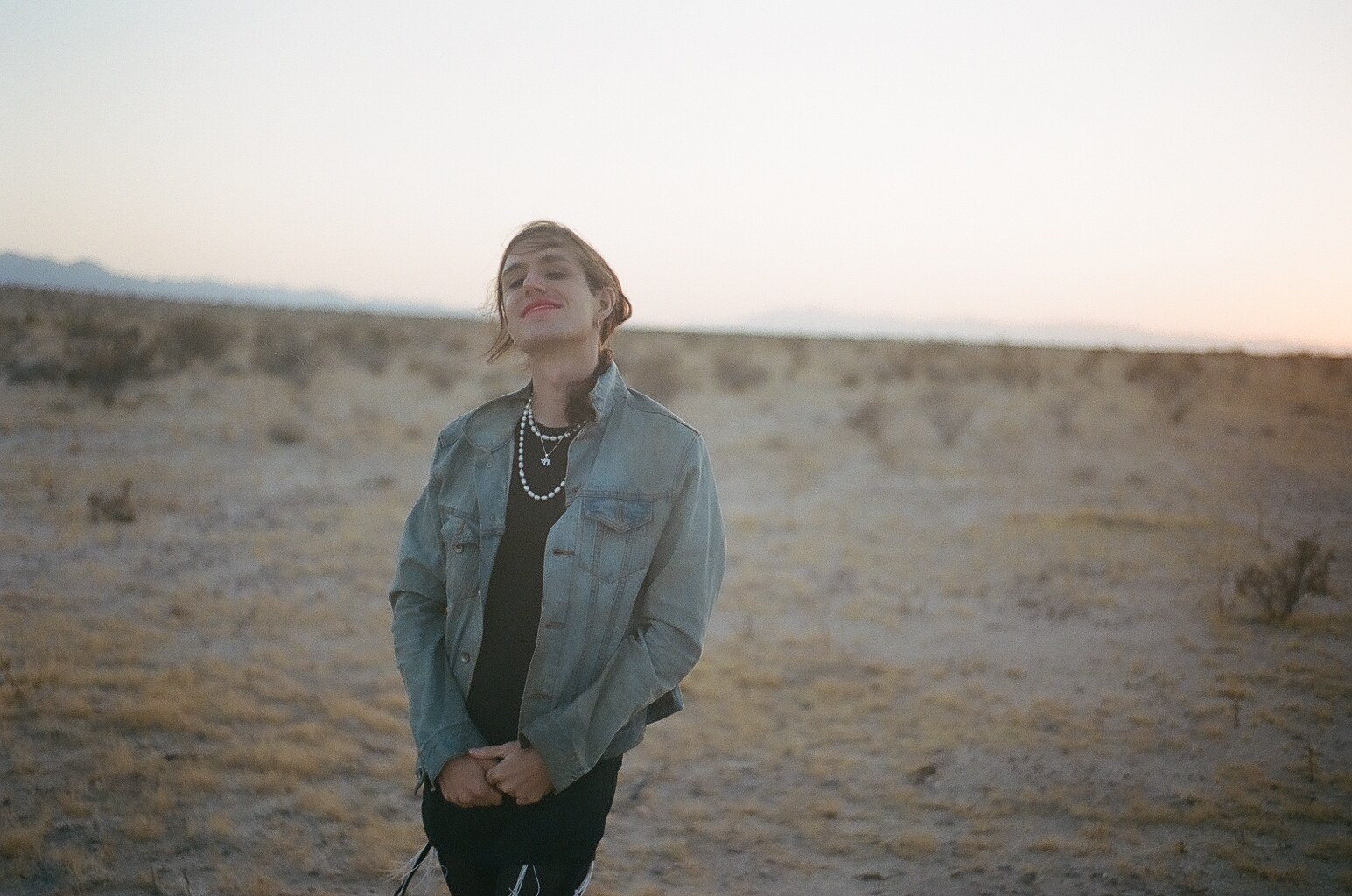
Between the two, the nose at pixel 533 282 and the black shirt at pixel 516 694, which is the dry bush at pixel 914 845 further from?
the nose at pixel 533 282

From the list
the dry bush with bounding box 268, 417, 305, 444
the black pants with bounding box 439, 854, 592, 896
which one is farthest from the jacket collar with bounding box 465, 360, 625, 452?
the dry bush with bounding box 268, 417, 305, 444

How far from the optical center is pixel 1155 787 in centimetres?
377

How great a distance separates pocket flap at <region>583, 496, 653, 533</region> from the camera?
154 cm

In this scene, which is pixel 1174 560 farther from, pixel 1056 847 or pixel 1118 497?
pixel 1056 847

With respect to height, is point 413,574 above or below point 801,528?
above

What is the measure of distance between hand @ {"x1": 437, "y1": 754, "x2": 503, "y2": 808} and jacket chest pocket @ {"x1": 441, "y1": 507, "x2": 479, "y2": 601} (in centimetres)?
32

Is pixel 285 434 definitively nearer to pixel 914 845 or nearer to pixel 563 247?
pixel 914 845

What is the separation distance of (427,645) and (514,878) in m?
0.49

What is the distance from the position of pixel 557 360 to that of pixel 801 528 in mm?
6953

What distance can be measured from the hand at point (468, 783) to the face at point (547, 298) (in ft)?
2.69

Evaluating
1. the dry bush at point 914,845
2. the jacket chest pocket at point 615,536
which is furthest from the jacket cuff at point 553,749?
the dry bush at point 914,845

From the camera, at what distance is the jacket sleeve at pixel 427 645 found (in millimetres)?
1575

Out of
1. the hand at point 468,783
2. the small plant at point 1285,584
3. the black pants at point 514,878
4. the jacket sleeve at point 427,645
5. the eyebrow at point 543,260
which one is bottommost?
the small plant at point 1285,584

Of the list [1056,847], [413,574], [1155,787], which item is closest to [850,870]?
[1056,847]
